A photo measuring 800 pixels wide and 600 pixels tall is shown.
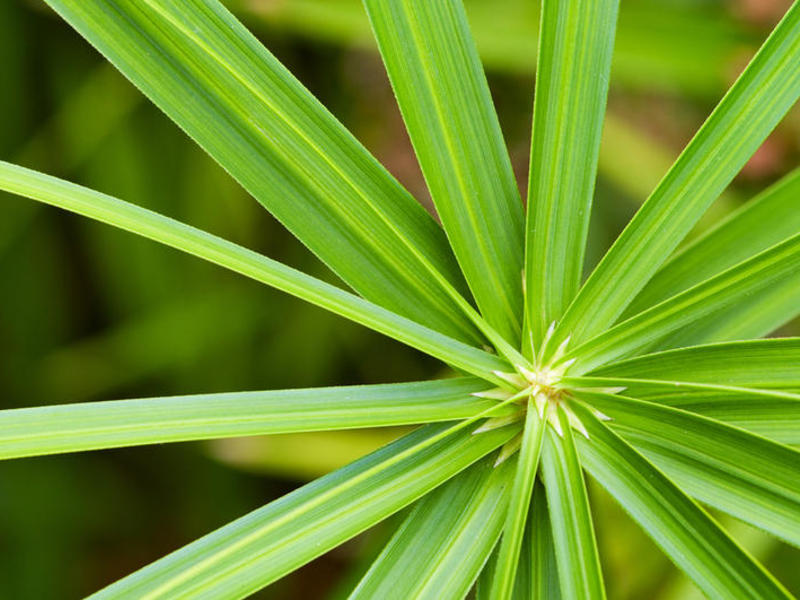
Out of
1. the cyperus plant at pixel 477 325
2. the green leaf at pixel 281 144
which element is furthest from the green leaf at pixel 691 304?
the green leaf at pixel 281 144

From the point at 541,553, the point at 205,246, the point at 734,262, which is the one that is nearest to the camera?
the point at 205,246

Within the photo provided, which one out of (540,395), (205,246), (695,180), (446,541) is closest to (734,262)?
(695,180)

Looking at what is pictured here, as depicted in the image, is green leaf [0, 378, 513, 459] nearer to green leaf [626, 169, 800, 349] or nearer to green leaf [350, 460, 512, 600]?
green leaf [350, 460, 512, 600]

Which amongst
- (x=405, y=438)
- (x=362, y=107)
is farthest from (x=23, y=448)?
(x=362, y=107)

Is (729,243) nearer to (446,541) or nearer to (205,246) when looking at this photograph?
(446,541)

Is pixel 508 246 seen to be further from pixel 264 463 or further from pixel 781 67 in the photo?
pixel 264 463

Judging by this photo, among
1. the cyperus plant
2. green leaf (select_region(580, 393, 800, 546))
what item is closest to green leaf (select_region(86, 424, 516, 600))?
the cyperus plant
